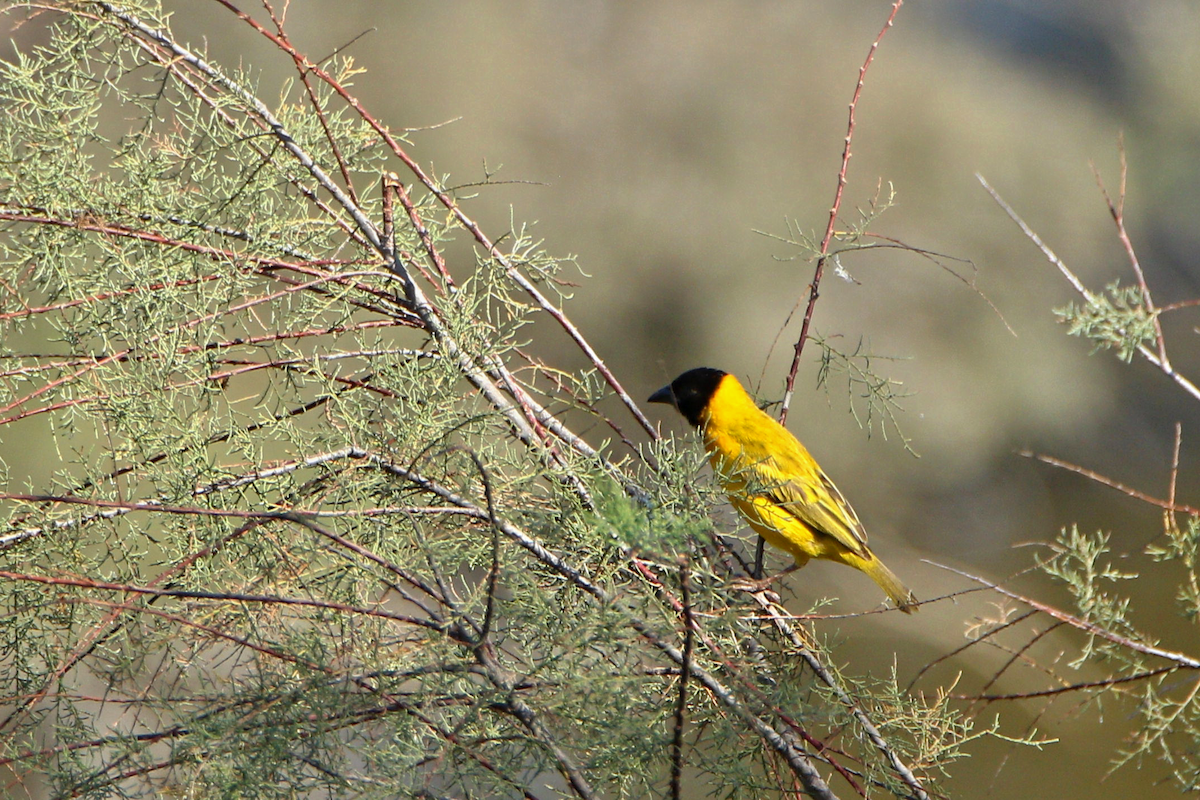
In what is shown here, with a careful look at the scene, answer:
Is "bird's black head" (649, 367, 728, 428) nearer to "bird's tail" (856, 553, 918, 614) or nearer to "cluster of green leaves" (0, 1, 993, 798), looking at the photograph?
"bird's tail" (856, 553, 918, 614)

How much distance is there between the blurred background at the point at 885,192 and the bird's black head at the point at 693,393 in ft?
→ 10.4

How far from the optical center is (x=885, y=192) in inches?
291

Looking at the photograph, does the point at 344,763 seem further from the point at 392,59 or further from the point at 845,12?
the point at 845,12

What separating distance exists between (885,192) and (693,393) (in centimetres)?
469

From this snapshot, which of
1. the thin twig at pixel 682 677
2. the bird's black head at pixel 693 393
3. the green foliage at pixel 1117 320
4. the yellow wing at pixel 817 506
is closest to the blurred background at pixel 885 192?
the bird's black head at pixel 693 393

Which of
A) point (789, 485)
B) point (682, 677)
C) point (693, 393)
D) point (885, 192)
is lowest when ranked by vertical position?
point (682, 677)

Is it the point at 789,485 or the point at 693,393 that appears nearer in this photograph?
the point at 789,485

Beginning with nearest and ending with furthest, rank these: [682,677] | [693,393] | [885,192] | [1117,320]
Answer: [682,677], [1117,320], [693,393], [885,192]

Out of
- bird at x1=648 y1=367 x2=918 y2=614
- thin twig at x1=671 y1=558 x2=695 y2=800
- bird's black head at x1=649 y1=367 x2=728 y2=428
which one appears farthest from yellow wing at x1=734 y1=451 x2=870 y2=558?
thin twig at x1=671 y1=558 x2=695 y2=800

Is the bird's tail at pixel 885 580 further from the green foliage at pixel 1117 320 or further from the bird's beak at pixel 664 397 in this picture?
the green foliage at pixel 1117 320

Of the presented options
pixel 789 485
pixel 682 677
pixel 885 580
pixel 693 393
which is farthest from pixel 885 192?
pixel 682 677

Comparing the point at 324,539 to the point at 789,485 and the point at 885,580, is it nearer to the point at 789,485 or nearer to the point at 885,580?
the point at 789,485

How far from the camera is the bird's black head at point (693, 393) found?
3221 mm

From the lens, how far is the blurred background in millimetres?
7359
